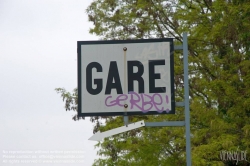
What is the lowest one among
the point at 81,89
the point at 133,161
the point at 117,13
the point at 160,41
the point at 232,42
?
the point at 133,161

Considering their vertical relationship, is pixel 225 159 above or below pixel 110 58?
below

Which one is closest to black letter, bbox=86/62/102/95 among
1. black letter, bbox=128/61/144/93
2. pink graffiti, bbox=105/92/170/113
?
pink graffiti, bbox=105/92/170/113

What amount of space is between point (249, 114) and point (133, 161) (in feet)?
14.4

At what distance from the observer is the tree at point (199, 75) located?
1678cm

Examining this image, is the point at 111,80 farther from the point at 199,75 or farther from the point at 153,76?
the point at 199,75

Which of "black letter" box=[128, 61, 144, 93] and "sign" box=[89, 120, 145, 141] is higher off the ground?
"black letter" box=[128, 61, 144, 93]

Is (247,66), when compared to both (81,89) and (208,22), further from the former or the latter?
(81,89)

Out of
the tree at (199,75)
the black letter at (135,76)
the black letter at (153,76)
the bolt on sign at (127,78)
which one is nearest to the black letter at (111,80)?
the bolt on sign at (127,78)

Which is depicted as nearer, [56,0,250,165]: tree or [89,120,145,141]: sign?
[89,120,145,141]: sign

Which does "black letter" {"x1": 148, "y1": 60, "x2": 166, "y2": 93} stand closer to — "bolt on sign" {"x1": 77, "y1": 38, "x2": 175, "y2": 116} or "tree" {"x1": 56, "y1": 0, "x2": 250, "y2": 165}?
"bolt on sign" {"x1": 77, "y1": 38, "x2": 175, "y2": 116}

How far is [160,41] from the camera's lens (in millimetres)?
7129

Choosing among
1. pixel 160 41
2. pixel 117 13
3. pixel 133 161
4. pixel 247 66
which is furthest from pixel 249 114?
pixel 160 41

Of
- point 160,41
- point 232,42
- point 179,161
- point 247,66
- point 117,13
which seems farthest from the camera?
point 117,13

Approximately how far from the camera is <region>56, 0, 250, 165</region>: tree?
661 inches
